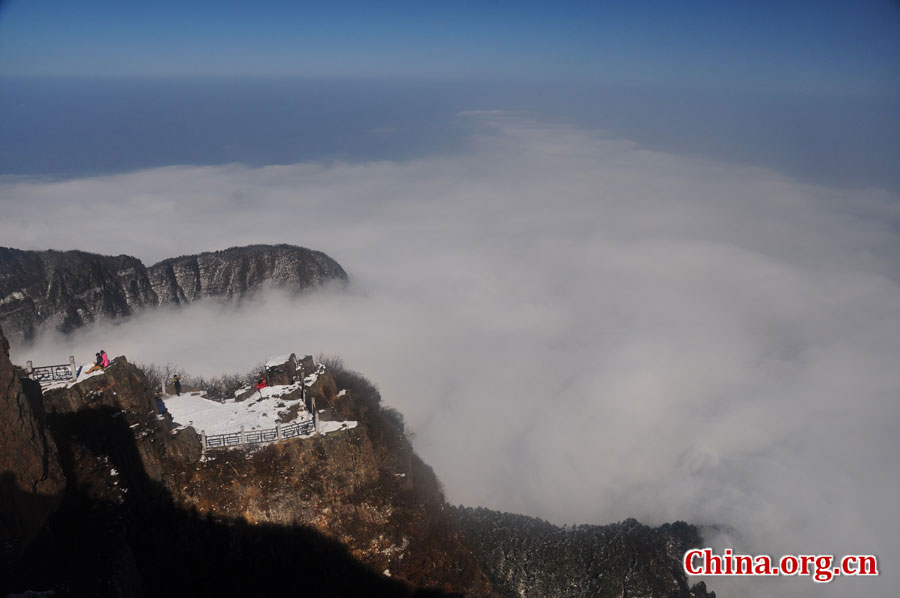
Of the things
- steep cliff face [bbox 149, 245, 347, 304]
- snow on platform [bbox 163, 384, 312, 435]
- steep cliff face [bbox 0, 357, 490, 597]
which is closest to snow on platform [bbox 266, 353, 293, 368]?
snow on platform [bbox 163, 384, 312, 435]

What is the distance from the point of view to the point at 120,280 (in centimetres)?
5112

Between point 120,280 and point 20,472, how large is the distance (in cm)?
4223

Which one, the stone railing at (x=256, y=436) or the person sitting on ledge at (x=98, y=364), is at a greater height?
the person sitting on ledge at (x=98, y=364)

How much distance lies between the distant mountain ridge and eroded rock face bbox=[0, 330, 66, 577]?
32879mm

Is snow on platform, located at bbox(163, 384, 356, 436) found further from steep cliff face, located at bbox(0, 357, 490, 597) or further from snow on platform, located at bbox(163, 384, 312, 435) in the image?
steep cliff face, located at bbox(0, 357, 490, 597)

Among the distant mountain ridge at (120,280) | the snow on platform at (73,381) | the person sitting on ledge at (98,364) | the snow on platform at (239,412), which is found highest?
the distant mountain ridge at (120,280)

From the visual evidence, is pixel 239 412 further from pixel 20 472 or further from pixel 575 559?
pixel 575 559

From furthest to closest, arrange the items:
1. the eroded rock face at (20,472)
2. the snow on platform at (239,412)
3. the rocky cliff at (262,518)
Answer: the snow on platform at (239,412)
the rocky cliff at (262,518)
the eroded rock face at (20,472)

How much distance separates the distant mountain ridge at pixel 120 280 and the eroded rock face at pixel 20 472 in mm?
32879

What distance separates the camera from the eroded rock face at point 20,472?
13047 mm

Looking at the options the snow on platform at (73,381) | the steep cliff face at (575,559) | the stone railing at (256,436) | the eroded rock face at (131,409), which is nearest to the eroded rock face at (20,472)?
the eroded rock face at (131,409)

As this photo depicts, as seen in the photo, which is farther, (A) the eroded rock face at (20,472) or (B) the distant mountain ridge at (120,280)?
(B) the distant mountain ridge at (120,280)

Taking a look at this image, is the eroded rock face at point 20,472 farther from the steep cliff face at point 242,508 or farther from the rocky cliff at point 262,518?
the steep cliff face at point 242,508

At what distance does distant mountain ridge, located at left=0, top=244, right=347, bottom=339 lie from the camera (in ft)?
145
